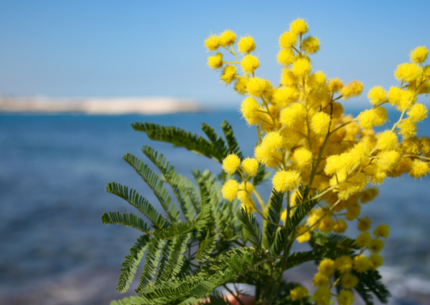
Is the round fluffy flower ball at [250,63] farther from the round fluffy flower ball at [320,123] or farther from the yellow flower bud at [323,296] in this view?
the yellow flower bud at [323,296]

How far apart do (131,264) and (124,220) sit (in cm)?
11

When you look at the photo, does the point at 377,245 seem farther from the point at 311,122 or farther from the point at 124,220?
the point at 124,220

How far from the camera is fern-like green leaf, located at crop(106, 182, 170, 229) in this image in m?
0.82

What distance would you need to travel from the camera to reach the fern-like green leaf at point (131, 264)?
2.43 feet

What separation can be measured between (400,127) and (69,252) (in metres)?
4.26

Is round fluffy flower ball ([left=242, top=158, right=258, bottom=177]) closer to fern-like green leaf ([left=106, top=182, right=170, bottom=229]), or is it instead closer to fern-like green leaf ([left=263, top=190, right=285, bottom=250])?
fern-like green leaf ([left=263, top=190, right=285, bottom=250])

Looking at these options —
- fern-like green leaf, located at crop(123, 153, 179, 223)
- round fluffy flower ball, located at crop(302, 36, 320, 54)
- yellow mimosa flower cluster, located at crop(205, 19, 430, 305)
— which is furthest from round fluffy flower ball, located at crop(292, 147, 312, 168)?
fern-like green leaf, located at crop(123, 153, 179, 223)

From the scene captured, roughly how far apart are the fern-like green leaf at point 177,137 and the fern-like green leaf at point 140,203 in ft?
0.72

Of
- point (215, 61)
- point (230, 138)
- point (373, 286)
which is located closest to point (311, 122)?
point (215, 61)

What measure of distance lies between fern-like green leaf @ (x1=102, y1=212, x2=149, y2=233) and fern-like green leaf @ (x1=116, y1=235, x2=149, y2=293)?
36 mm

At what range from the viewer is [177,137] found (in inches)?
39.8

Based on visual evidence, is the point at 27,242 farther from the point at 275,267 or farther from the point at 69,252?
the point at 275,267

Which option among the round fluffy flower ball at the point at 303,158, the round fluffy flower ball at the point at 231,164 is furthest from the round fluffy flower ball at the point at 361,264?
the round fluffy flower ball at the point at 231,164

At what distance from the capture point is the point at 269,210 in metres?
0.79
